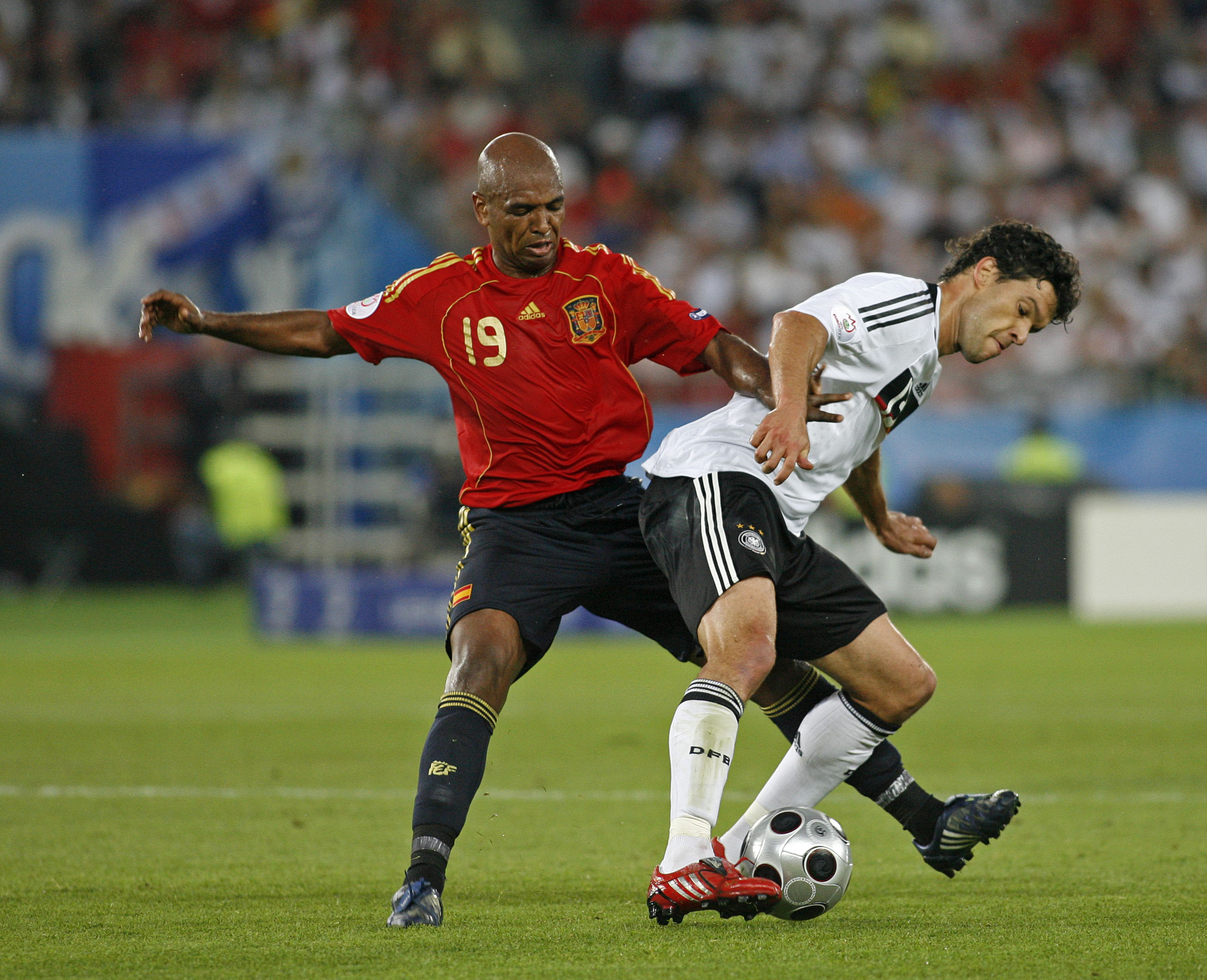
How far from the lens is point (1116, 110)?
20609 mm

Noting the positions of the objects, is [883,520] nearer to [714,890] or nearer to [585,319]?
[585,319]

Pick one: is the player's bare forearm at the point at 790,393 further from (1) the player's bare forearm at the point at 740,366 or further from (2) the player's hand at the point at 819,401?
(1) the player's bare forearm at the point at 740,366

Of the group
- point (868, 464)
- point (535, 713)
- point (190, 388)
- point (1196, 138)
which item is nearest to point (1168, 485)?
point (1196, 138)

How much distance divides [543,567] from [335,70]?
16.6 m

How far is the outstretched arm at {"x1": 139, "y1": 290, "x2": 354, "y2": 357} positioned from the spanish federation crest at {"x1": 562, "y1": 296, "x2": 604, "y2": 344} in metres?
0.66

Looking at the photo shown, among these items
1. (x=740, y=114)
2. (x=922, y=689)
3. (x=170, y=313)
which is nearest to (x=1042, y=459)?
(x=740, y=114)

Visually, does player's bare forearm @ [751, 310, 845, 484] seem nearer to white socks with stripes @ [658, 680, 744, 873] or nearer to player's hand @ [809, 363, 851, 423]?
player's hand @ [809, 363, 851, 423]

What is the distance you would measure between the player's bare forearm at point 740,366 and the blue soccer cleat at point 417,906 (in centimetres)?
158

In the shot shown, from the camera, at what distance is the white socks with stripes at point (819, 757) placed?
480 centimetres

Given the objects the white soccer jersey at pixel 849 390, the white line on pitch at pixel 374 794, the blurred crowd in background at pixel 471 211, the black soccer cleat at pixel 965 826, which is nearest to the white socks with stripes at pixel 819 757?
the black soccer cleat at pixel 965 826

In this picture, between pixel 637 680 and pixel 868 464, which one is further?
pixel 637 680

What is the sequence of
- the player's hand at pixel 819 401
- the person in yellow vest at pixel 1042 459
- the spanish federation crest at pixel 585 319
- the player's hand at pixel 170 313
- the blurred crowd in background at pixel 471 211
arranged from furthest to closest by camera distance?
the blurred crowd in background at pixel 471 211 < the person in yellow vest at pixel 1042 459 < the spanish federation crest at pixel 585 319 < the player's hand at pixel 170 313 < the player's hand at pixel 819 401

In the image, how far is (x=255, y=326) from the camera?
4.78 meters

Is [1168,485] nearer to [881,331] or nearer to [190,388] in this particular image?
[190,388]
